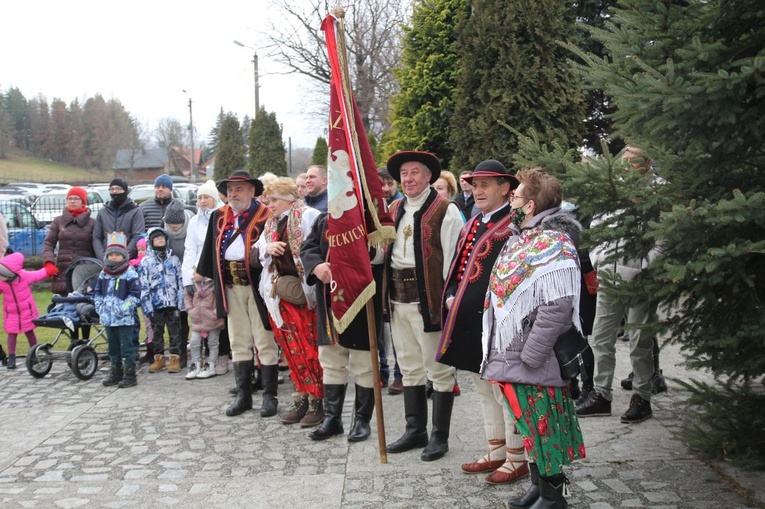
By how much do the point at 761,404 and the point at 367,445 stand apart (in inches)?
108

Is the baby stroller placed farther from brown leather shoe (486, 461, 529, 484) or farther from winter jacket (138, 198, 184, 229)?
brown leather shoe (486, 461, 529, 484)

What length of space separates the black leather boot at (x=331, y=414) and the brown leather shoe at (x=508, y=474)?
1.61 m

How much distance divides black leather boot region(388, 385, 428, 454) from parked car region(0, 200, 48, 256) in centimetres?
1467

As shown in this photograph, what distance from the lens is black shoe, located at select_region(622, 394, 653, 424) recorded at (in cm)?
609

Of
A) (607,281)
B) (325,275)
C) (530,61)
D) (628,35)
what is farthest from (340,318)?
(530,61)

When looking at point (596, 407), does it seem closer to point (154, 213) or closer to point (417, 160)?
point (417, 160)

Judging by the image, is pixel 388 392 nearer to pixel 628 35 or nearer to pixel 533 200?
pixel 533 200

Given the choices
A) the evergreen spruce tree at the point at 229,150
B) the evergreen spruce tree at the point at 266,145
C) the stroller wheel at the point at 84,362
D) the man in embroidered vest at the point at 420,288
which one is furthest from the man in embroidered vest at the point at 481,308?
the evergreen spruce tree at the point at 229,150

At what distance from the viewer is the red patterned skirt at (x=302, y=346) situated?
21.7ft

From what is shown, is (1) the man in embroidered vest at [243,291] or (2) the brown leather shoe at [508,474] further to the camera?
(1) the man in embroidered vest at [243,291]

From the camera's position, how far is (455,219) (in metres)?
5.60

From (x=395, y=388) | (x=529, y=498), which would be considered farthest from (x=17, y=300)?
(x=529, y=498)

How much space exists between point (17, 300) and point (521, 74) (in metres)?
6.59

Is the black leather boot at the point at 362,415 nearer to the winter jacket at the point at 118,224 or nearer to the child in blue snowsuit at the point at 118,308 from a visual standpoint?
the child in blue snowsuit at the point at 118,308
